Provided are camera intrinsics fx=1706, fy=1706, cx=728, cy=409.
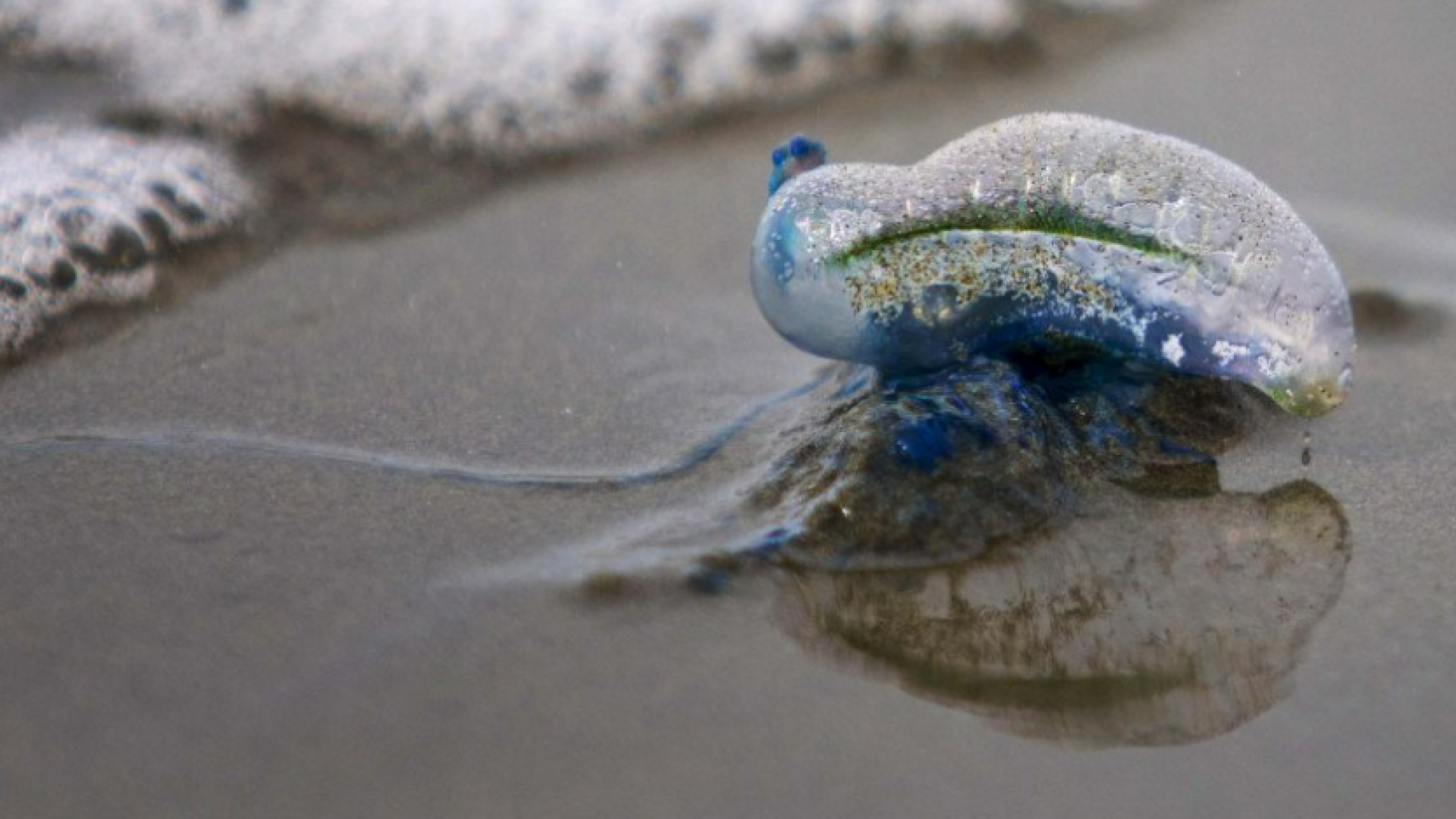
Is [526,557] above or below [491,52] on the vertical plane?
below

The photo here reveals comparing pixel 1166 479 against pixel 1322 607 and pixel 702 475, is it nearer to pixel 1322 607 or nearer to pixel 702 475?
pixel 1322 607

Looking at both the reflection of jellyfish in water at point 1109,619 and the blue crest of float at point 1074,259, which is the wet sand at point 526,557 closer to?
the reflection of jellyfish in water at point 1109,619

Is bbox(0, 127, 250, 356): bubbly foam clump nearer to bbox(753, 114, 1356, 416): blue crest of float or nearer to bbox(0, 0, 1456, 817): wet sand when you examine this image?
bbox(0, 0, 1456, 817): wet sand

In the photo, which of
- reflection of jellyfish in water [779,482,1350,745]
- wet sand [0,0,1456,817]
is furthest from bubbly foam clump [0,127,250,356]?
reflection of jellyfish in water [779,482,1350,745]

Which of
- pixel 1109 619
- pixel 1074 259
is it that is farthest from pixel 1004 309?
pixel 1109 619

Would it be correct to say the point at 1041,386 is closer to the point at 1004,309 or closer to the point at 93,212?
the point at 1004,309

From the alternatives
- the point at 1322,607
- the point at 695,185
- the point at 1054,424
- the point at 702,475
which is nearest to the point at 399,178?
the point at 695,185

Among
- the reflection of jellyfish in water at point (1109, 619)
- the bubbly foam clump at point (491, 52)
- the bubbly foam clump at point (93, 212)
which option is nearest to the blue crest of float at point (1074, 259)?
the reflection of jellyfish in water at point (1109, 619)
